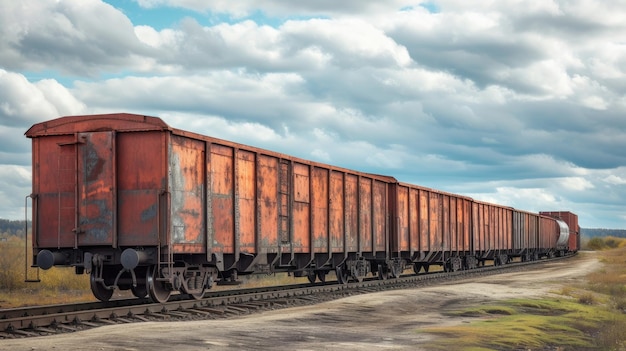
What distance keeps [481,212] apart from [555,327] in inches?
1109

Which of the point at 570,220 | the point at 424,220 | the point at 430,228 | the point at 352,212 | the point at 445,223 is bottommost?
the point at 570,220

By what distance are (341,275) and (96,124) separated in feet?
38.2

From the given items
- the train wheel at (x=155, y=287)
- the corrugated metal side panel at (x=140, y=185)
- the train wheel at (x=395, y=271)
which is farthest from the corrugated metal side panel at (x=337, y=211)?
the corrugated metal side panel at (x=140, y=185)

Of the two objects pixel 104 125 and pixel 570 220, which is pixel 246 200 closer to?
pixel 104 125

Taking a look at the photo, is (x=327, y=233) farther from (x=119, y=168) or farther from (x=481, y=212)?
(x=481, y=212)

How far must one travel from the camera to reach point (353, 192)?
2536cm

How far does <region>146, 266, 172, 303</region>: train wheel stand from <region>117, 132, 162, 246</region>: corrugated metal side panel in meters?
0.74

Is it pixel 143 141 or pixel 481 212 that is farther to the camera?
pixel 481 212

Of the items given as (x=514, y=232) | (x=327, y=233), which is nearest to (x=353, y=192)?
(x=327, y=233)

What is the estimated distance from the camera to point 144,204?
627 inches

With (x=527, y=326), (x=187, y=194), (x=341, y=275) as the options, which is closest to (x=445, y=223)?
(x=341, y=275)

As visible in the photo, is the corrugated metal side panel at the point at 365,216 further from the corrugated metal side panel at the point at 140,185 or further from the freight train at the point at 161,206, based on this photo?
the corrugated metal side panel at the point at 140,185

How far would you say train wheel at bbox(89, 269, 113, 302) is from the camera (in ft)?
54.0

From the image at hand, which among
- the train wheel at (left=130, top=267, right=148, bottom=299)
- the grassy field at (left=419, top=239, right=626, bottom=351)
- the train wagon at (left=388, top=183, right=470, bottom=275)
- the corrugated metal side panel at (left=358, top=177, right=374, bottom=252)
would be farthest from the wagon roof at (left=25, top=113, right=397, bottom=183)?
the train wagon at (left=388, top=183, right=470, bottom=275)
